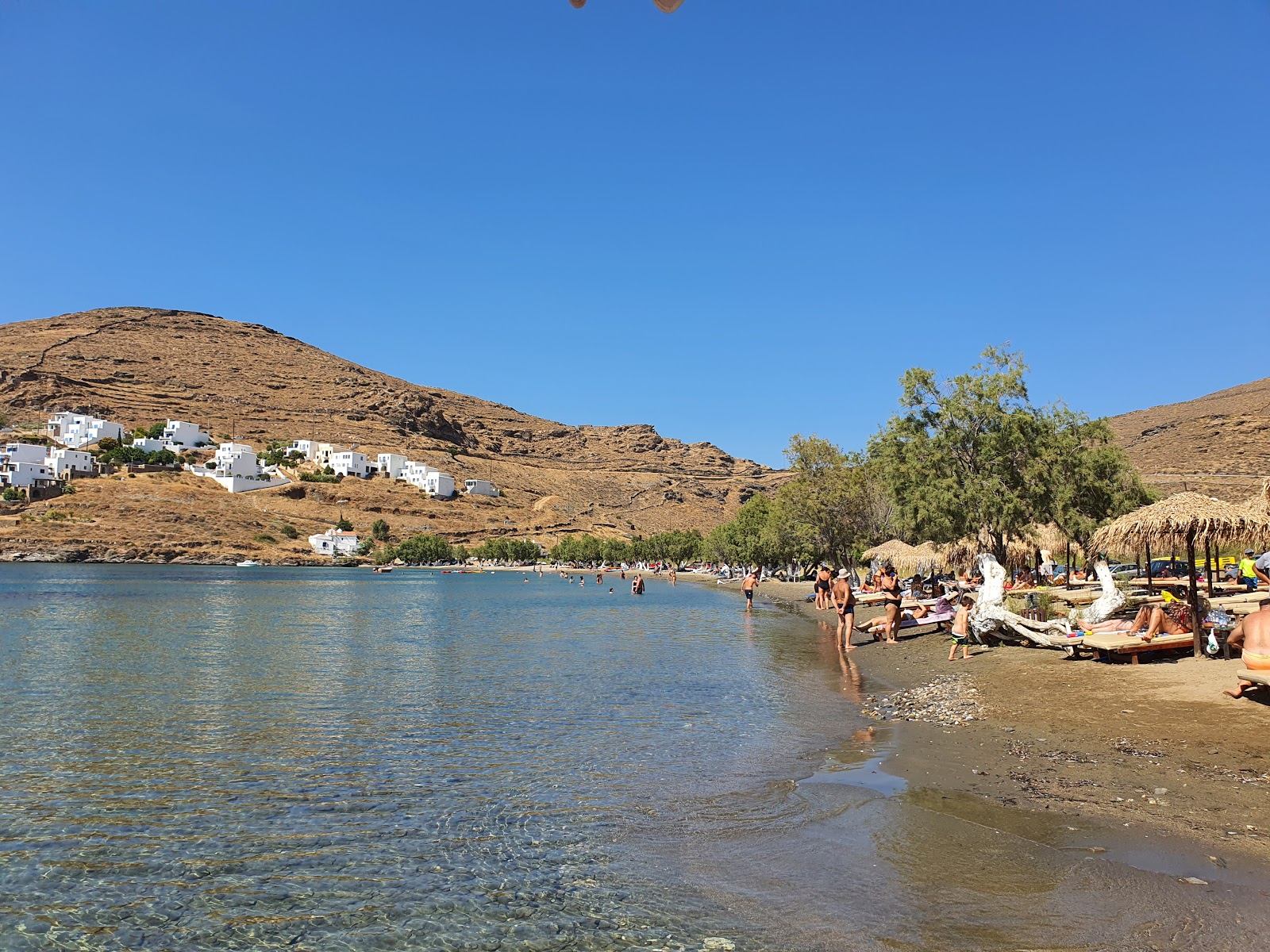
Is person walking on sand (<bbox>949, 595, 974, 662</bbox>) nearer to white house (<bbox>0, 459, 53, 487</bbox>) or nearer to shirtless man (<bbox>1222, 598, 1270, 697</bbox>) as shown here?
shirtless man (<bbox>1222, 598, 1270, 697</bbox>)

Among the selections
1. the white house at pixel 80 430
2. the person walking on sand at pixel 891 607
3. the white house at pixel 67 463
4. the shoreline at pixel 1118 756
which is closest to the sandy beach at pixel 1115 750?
the shoreline at pixel 1118 756

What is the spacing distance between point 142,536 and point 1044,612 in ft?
395

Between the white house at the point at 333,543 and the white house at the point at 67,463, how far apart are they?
117 ft

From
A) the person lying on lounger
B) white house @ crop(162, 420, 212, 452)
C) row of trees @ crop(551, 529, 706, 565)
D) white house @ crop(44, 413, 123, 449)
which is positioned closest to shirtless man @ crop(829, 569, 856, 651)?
the person lying on lounger

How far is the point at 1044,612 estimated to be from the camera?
18.4 meters

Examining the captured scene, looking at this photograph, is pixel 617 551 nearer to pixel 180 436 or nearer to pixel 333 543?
pixel 333 543

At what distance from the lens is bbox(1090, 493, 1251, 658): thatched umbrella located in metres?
13.1

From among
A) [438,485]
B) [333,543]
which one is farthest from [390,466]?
[333,543]

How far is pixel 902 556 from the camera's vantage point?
35.8 m

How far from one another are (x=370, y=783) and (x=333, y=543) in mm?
129656

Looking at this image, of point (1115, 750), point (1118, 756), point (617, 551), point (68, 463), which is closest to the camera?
point (1118, 756)

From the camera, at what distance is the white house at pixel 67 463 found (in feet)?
411

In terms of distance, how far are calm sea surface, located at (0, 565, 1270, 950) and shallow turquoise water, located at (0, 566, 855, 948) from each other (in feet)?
0.12

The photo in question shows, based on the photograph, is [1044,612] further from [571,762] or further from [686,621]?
[686,621]
